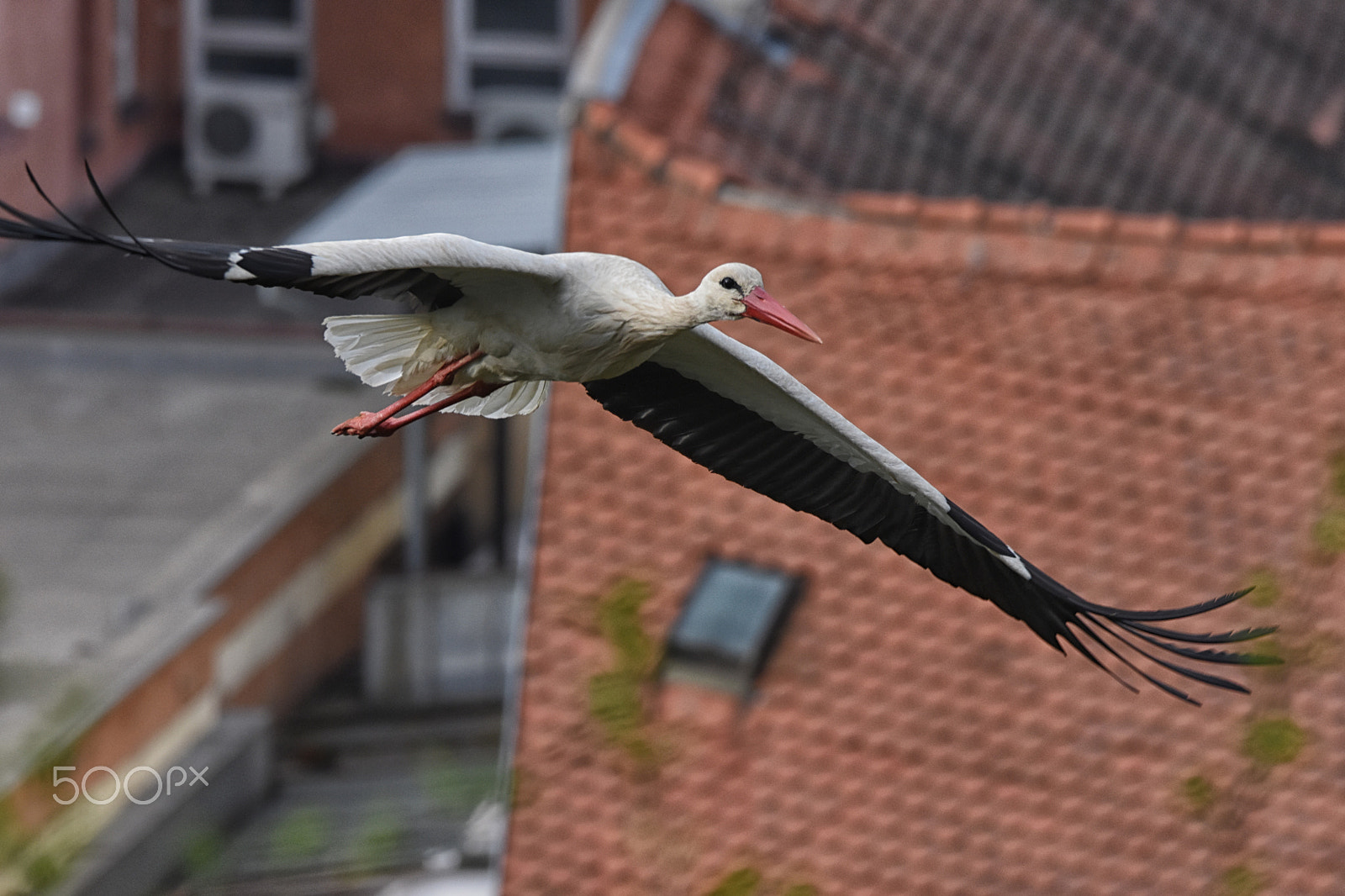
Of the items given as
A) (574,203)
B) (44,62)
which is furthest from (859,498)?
(44,62)

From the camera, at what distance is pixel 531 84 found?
1789 cm

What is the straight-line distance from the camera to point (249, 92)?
687 inches

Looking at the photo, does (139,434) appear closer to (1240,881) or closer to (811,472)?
(811,472)

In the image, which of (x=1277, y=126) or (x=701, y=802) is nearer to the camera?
(x=701, y=802)

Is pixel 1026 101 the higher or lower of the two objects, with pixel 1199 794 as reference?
higher

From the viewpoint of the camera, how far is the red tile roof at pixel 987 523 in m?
7.36

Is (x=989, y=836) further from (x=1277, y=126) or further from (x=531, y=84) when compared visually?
(x=531, y=84)

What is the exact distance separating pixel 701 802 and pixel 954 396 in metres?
1.94

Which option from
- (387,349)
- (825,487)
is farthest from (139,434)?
(387,349)

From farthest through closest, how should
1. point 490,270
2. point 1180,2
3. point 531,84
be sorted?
1. point 531,84
2. point 1180,2
3. point 490,270

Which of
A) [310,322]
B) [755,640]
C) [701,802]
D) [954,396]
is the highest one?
[954,396]

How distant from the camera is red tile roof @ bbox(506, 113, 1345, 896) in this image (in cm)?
736

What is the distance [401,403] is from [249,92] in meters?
13.6

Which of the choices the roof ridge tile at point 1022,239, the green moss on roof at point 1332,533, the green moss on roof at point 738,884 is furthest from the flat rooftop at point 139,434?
the green moss on roof at point 1332,533
